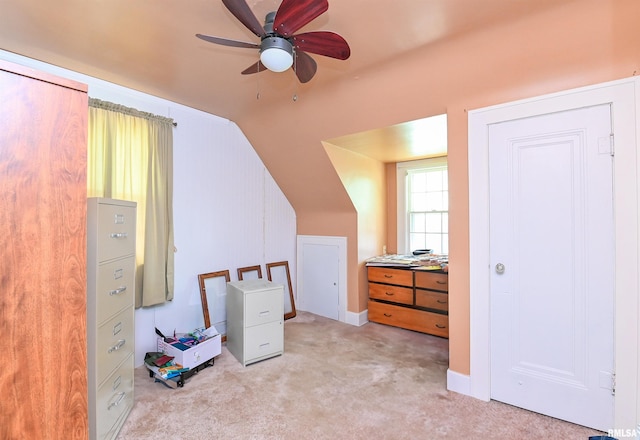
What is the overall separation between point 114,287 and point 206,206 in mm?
1641

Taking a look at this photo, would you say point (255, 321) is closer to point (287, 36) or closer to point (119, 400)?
point (119, 400)

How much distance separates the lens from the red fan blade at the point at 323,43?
159 cm

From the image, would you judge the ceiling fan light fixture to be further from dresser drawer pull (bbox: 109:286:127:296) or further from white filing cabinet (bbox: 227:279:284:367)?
white filing cabinet (bbox: 227:279:284:367)

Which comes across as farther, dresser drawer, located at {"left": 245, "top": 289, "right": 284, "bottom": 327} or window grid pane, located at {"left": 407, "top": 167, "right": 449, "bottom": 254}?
window grid pane, located at {"left": 407, "top": 167, "right": 449, "bottom": 254}

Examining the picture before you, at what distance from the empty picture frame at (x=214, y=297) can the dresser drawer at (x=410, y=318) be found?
5.73 ft

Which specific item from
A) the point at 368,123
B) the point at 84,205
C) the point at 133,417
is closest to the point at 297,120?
the point at 368,123

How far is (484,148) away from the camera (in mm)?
2201

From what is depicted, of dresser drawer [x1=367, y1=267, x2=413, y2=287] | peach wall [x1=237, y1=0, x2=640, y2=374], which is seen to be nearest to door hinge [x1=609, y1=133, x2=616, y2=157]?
peach wall [x1=237, y1=0, x2=640, y2=374]

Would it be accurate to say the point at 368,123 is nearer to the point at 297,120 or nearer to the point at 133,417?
the point at 297,120

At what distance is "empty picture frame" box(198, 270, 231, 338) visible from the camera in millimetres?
3285

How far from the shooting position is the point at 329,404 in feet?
7.13

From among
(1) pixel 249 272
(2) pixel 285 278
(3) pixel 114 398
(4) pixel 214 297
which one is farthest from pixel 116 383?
(2) pixel 285 278

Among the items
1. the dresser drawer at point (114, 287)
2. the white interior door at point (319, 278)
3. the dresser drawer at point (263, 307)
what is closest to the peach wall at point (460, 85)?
the white interior door at point (319, 278)

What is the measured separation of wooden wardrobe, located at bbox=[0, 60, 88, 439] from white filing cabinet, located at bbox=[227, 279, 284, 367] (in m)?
1.62
